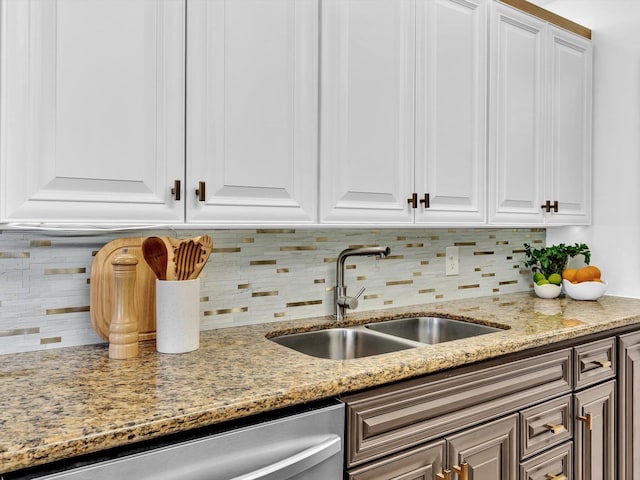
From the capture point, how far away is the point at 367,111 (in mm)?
1699

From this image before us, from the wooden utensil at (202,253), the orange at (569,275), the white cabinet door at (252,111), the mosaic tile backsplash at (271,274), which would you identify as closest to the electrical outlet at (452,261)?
the mosaic tile backsplash at (271,274)

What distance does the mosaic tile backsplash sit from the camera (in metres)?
1.41

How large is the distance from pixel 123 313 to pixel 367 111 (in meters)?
1.01

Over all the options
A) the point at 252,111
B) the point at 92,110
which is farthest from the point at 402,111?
the point at 92,110

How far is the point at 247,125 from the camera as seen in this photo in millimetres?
1432

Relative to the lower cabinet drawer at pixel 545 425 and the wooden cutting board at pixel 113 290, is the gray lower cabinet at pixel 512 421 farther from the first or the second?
the wooden cutting board at pixel 113 290

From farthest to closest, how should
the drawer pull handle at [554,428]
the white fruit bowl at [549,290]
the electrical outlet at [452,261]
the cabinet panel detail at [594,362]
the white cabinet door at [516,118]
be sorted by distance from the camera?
the white fruit bowl at [549,290], the electrical outlet at [452,261], the white cabinet door at [516,118], the cabinet panel detail at [594,362], the drawer pull handle at [554,428]

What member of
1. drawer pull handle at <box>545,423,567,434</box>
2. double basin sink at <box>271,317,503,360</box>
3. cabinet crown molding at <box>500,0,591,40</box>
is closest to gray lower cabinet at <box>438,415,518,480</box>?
drawer pull handle at <box>545,423,567,434</box>

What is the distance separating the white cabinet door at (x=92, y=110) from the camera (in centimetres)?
112

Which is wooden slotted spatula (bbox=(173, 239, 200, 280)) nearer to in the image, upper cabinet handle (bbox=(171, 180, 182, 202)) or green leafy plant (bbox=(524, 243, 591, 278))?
upper cabinet handle (bbox=(171, 180, 182, 202))

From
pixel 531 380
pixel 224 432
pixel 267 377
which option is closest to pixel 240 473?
pixel 224 432

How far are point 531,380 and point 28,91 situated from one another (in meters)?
1.67

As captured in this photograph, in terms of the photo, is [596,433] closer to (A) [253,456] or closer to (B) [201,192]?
(A) [253,456]

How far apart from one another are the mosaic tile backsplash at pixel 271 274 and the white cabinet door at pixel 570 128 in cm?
32
